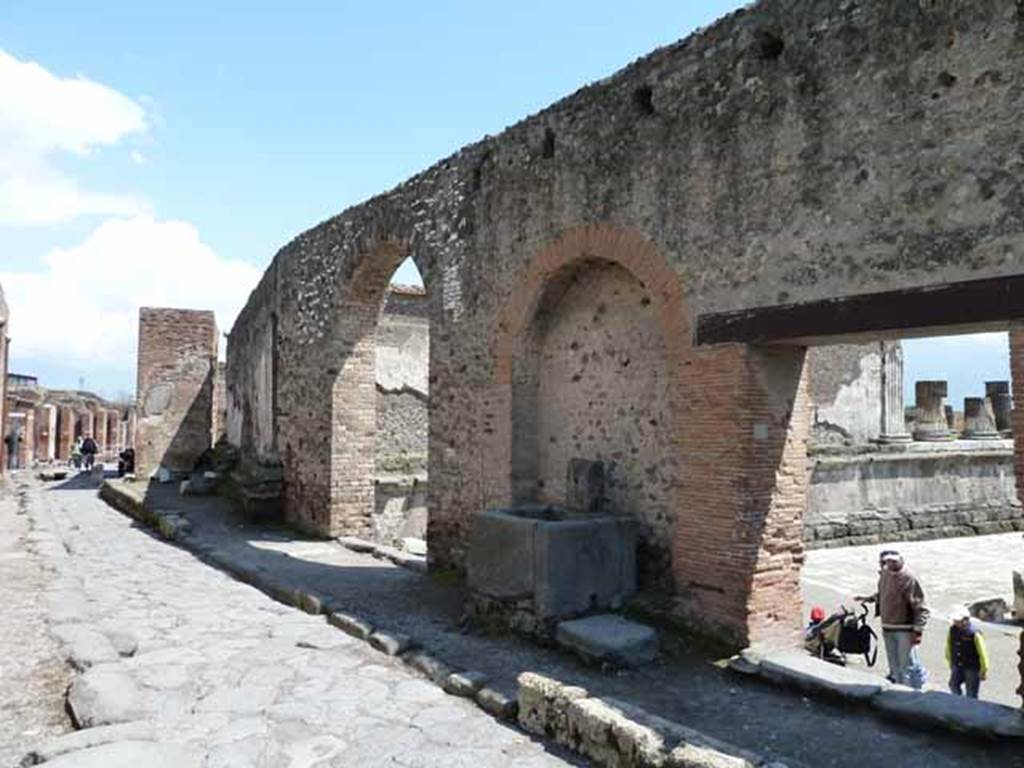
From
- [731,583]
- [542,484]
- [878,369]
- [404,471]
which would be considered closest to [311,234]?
[404,471]

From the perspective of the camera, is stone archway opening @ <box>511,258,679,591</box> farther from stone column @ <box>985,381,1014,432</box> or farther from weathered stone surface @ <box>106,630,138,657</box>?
stone column @ <box>985,381,1014,432</box>

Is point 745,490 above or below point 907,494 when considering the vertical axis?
above

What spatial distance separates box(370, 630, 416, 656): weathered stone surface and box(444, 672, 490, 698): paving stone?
764mm

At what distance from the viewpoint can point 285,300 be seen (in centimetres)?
1302

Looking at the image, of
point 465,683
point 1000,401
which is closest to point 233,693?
point 465,683

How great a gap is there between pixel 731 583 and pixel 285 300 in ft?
30.8

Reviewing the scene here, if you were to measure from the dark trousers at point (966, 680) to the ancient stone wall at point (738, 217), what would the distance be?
1737mm

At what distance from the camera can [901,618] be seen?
675cm

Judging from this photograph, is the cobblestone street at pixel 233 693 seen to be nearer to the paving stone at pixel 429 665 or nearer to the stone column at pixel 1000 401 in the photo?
the paving stone at pixel 429 665

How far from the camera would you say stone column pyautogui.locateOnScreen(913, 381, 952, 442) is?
1686cm

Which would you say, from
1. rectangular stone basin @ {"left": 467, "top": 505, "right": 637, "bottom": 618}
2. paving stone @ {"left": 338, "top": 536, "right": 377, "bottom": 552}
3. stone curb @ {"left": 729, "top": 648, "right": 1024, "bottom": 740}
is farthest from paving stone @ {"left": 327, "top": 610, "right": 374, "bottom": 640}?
paving stone @ {"left": 338, "top": 536, "right": 377, "bottom": 552}

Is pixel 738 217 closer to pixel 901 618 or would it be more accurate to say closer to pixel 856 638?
pixel 901 618

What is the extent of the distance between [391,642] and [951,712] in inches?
144

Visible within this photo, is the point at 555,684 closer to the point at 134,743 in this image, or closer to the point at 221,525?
the point at 134,743
